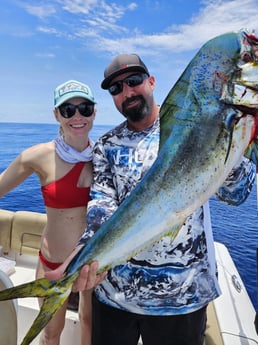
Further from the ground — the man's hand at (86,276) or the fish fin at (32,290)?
the man's hand at (86,276)

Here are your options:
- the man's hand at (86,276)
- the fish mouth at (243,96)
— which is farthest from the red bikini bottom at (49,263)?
the fish mouth at (243,96)

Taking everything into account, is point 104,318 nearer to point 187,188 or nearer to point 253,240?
point 187,188

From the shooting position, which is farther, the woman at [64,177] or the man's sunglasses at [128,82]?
the woman at [64,177]

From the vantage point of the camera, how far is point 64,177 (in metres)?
2.48

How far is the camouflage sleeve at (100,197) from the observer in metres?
1.81

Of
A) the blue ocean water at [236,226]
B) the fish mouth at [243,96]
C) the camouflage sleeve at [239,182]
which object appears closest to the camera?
the fish mouth at [243,96]

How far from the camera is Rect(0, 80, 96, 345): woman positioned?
2443 millimetres

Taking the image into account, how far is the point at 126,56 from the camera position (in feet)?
6.62

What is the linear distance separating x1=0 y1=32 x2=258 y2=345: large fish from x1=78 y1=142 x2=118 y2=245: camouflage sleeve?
37 cm

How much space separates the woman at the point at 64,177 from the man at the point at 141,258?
1.35 ft

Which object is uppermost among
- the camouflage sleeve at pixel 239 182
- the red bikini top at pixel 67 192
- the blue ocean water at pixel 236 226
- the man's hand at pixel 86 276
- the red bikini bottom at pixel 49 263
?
the camouflage sleeve at pixel 239 182

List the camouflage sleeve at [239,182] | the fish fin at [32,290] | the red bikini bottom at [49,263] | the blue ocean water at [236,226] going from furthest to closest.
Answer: the blue ocean water at [236,226] → the red bikini bottom at [49,263] → the camouflage sleeve at [239,182] → the fish fin at [32,290]

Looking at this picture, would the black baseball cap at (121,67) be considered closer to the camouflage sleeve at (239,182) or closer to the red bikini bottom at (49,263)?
the camouflage sleeve at (239,182)

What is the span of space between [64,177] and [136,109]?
2.71ft
